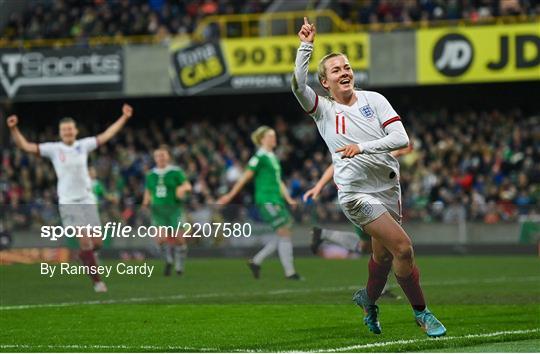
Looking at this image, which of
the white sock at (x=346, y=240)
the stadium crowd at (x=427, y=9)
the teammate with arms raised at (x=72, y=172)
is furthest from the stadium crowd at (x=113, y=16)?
the teammate with arms raised at (x=72, y=172)

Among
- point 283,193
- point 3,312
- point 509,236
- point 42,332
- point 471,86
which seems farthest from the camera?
point 471,86

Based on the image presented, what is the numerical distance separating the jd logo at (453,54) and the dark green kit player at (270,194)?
50.8ft

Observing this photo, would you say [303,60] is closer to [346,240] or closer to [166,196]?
[346,240]

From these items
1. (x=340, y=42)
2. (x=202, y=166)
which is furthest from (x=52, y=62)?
(x=340, y=42)

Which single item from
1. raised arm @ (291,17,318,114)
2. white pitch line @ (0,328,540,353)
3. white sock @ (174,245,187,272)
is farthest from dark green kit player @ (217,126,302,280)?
raised arm @ (291,17,318,114)

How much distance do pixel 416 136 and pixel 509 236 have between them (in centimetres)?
797

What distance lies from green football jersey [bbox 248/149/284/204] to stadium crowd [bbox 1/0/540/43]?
641 inches

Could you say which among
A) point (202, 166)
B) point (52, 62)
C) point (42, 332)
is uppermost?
point (42, 332)

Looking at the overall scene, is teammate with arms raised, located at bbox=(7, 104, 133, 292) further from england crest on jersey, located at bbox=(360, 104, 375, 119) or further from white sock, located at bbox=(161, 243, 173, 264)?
england crest on jersey, located at bbox=(360, 104, 375, 119)

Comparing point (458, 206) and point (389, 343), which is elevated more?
point (389, 343)

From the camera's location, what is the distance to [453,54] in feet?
115

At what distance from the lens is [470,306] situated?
13.9 m

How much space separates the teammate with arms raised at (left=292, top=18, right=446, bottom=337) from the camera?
10195mm

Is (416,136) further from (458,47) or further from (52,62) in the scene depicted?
(52,62)
